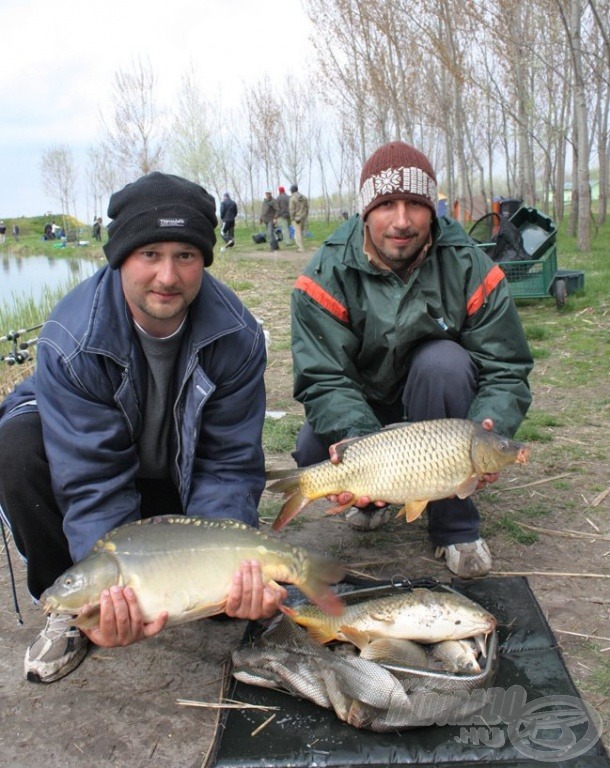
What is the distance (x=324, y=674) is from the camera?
5.05ft

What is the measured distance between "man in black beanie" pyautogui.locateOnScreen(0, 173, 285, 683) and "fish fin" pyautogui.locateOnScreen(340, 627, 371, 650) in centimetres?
22

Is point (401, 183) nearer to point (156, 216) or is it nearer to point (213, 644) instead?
point (156, 216)

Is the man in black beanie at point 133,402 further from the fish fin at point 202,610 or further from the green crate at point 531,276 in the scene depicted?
the green crate at point 531,276

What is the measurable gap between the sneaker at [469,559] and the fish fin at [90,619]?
1.04m

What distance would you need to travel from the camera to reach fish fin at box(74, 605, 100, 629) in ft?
4.70

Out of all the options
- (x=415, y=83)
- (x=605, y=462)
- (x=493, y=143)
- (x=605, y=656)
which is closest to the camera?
(x=605, y=656)

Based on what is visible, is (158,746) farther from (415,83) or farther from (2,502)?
(415,83)

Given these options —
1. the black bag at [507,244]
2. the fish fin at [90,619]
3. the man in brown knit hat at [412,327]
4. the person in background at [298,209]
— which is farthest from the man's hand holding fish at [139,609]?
the person in background at [298,209]

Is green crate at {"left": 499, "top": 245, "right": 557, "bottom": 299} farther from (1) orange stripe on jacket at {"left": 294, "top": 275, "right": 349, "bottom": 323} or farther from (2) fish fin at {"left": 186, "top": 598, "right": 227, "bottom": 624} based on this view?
(2) fish fin at {"left": 186, "top": 598, "right": 227, "bottom": 624}

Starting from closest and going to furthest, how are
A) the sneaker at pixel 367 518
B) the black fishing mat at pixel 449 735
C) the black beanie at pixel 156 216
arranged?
the black fishing mat at pixel 449 735 → the black beanie at pixel 156 216 → the sneaker at pixel 367 518

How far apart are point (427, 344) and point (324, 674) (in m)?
0.98

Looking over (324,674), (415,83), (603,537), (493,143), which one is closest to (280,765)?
(324,674)

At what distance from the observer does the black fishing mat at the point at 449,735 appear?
4.50ft

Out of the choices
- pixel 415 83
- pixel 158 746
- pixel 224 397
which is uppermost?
pixel 415 83
